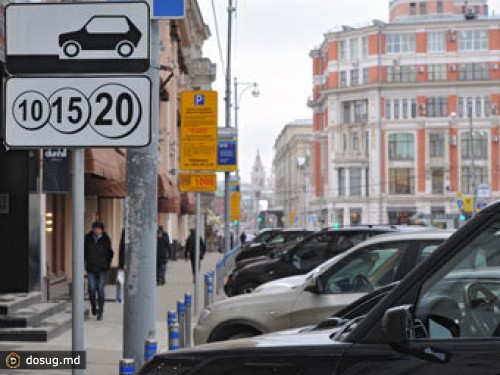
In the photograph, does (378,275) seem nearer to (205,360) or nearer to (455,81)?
(205,360)

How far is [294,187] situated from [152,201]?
13310 cm

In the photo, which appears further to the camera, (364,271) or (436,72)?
(436,72)

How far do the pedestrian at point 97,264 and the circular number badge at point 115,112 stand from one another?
1149cm

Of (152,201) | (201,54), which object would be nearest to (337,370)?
(152,201)

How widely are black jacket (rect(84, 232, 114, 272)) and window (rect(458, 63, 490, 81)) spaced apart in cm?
8024

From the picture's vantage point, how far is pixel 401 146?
305ft

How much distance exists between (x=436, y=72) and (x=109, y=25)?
90.1 meters

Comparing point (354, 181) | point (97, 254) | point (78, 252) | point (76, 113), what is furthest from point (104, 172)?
point (354, 181)

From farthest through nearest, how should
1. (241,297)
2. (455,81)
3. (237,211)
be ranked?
(455,81), (237,211), (241,297)

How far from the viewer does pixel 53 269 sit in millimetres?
21484

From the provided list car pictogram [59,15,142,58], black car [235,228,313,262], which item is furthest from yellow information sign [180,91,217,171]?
car pictogram [59,15,142,58]

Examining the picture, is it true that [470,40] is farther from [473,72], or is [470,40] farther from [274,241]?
[274,241]

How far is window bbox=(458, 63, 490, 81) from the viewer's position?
91.6 metres

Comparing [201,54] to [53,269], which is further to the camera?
[201,54]
